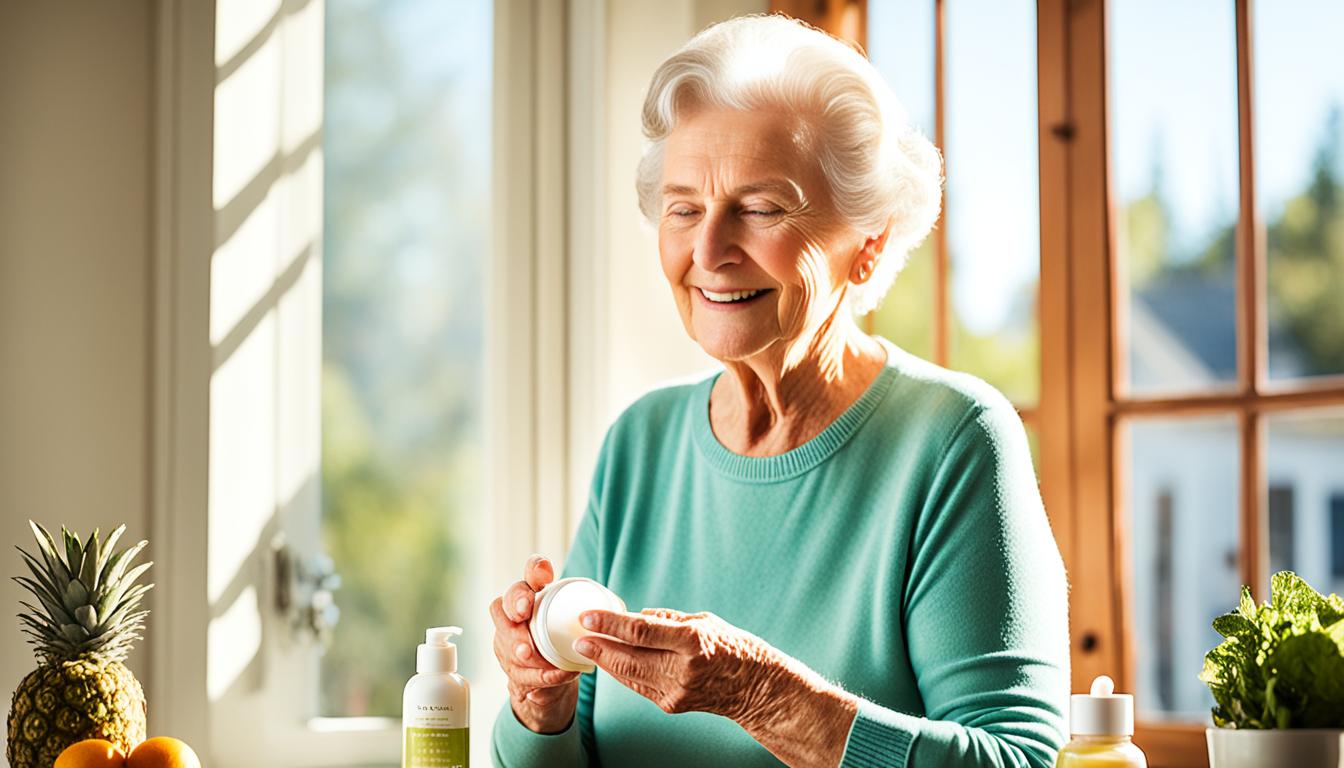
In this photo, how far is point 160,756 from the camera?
4.65 ft

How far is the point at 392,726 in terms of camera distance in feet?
7.00

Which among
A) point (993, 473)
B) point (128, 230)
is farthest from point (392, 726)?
point (993, 473)

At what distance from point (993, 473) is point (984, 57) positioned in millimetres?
1153

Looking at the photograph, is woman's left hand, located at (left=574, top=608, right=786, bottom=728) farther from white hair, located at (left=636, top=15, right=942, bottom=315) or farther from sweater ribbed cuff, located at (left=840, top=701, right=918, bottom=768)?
white hair, located at (left=636, top=15, right=942, bottom=315)

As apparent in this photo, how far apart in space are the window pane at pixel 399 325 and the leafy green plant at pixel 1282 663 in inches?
56.1

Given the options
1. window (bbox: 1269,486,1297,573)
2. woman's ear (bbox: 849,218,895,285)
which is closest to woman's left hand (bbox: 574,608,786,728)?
woman's ear (bbox: 849,218,895,285)

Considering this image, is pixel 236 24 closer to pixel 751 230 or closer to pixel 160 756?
pixel 751 230

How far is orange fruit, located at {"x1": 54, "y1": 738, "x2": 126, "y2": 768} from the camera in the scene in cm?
137

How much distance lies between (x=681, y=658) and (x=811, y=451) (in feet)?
1.43

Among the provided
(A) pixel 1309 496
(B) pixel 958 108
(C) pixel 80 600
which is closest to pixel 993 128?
(B) pixel 958 108

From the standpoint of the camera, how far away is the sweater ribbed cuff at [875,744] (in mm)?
1210

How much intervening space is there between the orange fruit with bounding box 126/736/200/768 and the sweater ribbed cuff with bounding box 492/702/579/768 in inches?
13.4

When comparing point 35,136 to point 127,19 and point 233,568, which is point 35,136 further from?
point 233,568

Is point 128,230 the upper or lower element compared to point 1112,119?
lower
